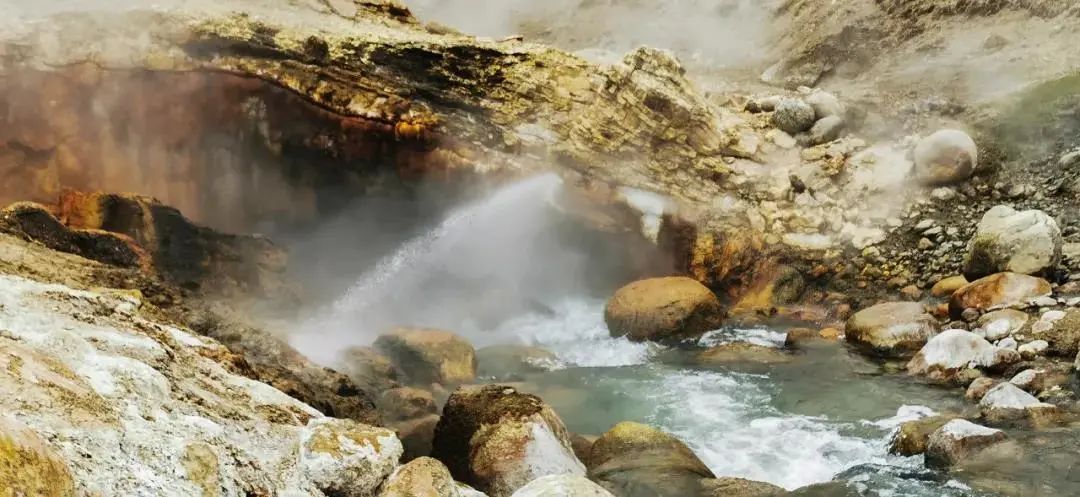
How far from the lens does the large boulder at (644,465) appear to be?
5.56m

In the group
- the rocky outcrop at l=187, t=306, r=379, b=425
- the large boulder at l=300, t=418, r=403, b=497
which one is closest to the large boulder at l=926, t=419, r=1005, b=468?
the large boulder at l=300, t=418, r=403, b=497

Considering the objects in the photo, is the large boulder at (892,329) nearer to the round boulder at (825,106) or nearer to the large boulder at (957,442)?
the large boulder at (957,442)

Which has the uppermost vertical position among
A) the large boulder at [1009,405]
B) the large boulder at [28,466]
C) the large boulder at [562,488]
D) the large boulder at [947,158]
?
the large boulder at [947,158]

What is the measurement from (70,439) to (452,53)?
393 inches

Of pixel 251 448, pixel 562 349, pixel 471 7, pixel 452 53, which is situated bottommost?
pixel 562 349

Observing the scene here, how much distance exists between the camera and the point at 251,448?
10.8 feet

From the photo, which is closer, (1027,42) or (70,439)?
(70,439)

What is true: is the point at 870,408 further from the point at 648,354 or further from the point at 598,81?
the point at 598,81

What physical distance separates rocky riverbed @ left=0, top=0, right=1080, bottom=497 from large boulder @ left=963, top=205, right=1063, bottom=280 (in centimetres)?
5

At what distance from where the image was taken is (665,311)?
10.6 meters

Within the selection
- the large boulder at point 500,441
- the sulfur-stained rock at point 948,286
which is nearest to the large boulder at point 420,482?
the large boulder at point 500,441

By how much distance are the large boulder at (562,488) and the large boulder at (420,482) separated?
1.34 ft

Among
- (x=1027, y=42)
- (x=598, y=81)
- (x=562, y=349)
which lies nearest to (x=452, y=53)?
(x=598, y=81)

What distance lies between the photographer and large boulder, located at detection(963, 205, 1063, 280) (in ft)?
29.4
